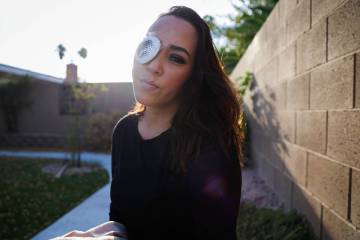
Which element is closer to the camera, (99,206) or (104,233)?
(104,233)

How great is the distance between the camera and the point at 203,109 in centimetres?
146

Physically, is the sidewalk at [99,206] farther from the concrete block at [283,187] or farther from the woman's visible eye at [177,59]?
the woman's visible eye at [177,59]

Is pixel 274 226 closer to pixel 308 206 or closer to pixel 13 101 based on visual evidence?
pixel 308 206

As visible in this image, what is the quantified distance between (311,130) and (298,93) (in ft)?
1.46

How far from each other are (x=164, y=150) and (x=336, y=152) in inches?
41.7

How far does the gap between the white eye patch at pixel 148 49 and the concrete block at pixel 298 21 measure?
1.48 m

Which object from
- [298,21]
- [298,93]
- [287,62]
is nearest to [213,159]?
[298,93]

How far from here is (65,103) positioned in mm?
14586

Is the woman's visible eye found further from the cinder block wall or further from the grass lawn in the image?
the grass lawn

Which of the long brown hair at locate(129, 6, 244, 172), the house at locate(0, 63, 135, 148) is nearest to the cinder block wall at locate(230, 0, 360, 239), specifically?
the long brown hair at locate(129, 6, 244, 172)

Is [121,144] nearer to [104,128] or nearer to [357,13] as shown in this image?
[357,13]

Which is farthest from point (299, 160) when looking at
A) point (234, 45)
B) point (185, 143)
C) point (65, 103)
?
point (65, 103)

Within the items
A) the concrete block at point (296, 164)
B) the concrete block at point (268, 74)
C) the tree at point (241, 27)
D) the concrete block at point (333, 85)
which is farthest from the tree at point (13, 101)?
the concrete block at point (333, 85)

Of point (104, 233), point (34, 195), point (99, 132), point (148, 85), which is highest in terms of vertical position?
point (148, 85)
